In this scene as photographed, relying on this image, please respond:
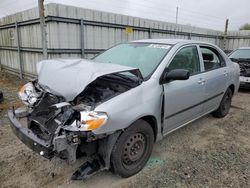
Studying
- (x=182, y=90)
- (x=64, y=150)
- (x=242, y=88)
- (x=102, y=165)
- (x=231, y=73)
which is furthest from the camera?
(x=242, y=88)

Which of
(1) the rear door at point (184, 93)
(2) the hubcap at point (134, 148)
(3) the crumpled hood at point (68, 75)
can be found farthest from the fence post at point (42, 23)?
(2) the hubcap at point (134, 148)

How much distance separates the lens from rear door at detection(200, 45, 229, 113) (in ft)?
12.0

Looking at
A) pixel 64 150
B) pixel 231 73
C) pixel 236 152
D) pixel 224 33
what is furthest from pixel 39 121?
pixel 224 33

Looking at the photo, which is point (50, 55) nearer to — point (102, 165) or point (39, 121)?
point (39, 121)

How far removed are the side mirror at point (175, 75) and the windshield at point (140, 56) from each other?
0.19 m

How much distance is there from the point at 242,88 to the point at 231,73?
3.51m

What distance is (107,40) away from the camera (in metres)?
7.46

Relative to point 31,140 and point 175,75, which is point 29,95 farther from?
point 175,75

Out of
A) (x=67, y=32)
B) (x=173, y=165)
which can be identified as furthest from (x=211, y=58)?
(x=67, y=32)

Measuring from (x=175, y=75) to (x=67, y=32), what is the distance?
4701 millimetres

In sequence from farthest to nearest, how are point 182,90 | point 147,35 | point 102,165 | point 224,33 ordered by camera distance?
point 224,33
point 147,35
point 182,90
point 102,165

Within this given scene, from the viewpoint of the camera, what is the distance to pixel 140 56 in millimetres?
3113

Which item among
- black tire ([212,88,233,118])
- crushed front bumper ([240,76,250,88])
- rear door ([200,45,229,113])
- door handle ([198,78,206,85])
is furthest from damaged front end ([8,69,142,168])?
crushed front bumper ([240,76,250,88])

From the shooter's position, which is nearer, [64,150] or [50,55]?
[64,150]
